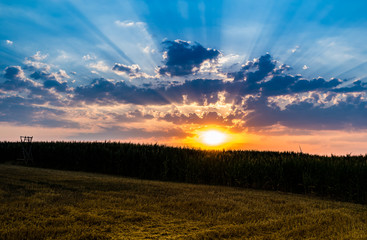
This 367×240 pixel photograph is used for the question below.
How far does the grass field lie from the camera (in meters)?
6.10

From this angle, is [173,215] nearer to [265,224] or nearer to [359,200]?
[265,224]

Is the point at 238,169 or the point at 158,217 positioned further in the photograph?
the point at 238,169

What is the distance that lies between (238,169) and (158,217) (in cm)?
882

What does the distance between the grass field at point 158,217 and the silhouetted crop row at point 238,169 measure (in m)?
4.04

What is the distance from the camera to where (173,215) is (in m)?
7.56

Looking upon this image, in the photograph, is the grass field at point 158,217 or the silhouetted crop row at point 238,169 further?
the silhouetted crop row at point 238,169

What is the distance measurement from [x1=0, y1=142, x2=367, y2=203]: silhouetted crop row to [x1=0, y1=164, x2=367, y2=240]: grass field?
4.04 m

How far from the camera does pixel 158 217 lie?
7262 millimetres

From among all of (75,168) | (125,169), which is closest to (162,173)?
(125,169)

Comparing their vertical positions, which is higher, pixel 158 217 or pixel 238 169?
pixel 238 169

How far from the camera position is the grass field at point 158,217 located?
240 inches

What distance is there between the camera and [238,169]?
605 inches

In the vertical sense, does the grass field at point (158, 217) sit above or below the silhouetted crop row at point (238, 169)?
below

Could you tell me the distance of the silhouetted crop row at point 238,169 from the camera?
1337 centimetres
